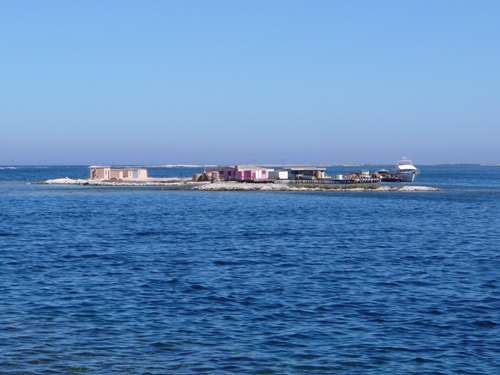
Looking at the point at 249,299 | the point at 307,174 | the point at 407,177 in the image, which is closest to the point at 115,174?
the point at 307,174

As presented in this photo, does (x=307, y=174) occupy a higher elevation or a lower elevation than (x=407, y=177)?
higher

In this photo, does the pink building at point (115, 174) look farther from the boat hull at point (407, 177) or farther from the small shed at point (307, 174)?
the boat hull at point (407, 177)

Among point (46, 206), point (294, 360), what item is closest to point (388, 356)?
point (294, 360)

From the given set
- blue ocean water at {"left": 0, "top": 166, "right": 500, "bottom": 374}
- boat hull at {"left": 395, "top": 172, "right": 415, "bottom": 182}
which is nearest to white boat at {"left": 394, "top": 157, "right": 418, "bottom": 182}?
boat hull at {"left": 395, "top": 172, "right": 415, "bottom": 182}

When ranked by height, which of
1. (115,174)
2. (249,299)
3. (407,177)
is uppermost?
(115,174)

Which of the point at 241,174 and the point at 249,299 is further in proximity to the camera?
the point at 241,174

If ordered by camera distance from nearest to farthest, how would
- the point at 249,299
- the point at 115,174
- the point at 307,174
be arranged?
the point at 249,299 < the point at 115,174 < the point at 307,174

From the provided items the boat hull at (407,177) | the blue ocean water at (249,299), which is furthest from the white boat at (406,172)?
the blue ocean water at (249,299)

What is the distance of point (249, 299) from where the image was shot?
22.6 m

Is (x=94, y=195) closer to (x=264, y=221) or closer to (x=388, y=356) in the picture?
(x=264, y=221)

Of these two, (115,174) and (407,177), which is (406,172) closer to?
(407,177)

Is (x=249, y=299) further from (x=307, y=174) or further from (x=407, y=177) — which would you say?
(x=407, y=177)

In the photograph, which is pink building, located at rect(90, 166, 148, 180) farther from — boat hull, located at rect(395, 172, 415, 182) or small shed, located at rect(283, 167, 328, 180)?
boat hull, located at rect(395, 172, 415, 182)

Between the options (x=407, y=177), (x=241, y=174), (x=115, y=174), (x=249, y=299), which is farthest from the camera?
(x=407, y=177)
